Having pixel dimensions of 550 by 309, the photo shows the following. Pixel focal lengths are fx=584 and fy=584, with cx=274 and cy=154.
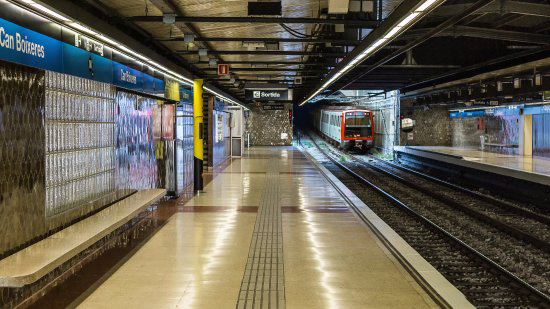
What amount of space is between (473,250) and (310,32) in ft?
16.7

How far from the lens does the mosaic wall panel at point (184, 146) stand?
1561 centimetres

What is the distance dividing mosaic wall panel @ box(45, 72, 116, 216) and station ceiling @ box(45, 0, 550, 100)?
4.07 feet

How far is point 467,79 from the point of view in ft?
62.8

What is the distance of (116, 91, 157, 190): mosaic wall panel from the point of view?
970cm

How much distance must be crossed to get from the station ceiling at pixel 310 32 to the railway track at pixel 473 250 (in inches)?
140

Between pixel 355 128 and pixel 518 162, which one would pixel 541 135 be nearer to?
pixel 518 162

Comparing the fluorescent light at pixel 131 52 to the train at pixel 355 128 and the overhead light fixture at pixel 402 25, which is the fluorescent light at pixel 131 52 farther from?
the train at pixel 355 128

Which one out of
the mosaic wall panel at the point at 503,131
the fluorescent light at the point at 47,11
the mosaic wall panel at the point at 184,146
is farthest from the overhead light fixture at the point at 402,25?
the mosaic wall panel at the point at 503,131

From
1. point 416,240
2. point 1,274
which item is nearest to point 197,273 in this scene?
point 1,274

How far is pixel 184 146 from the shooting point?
17.2m

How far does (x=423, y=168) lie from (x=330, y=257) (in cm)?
2223

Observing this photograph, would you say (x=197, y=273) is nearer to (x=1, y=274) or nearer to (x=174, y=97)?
(x=1, y=274)

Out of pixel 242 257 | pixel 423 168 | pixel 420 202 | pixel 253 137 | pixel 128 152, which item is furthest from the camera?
pixel 253 137

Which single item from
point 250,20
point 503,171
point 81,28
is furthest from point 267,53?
point 503,171
